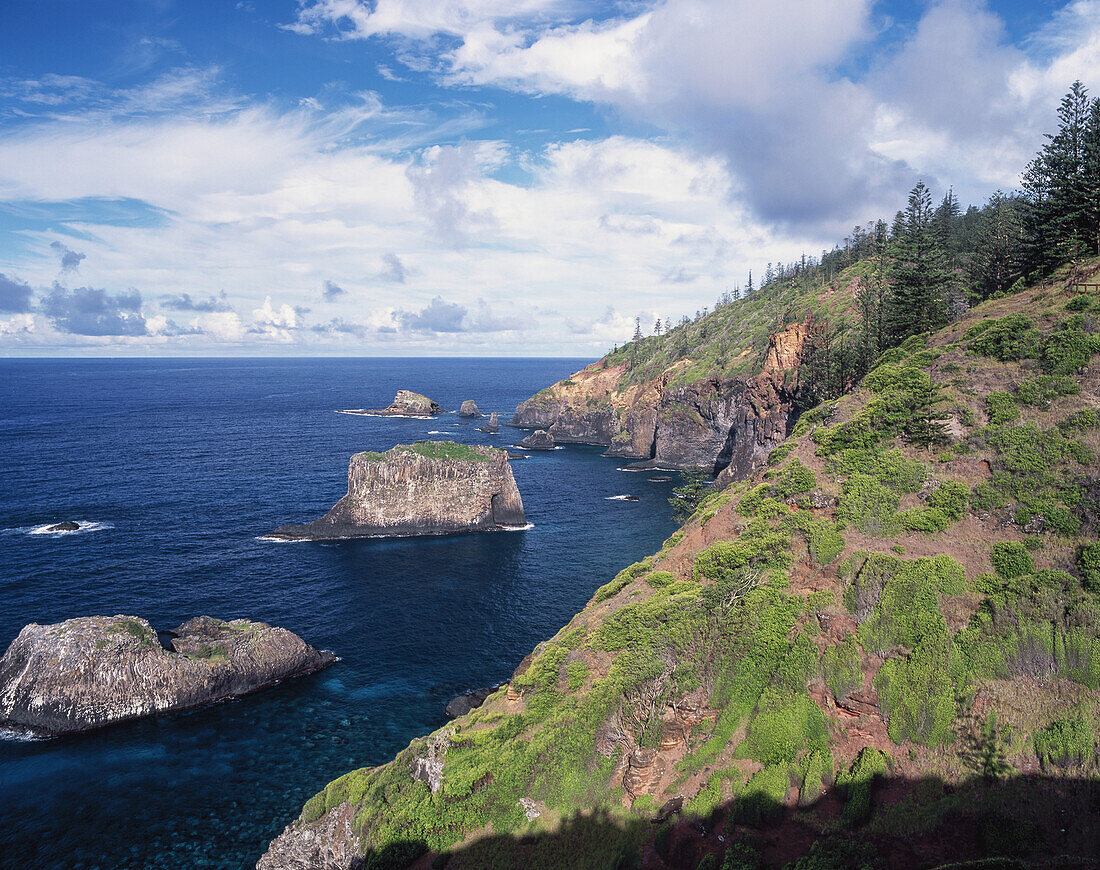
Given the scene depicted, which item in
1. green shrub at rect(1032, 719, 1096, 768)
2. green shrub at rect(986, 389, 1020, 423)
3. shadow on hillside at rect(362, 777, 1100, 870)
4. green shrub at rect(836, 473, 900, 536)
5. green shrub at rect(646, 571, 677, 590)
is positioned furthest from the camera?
green shrub at rect(646, 571, 677, 590)

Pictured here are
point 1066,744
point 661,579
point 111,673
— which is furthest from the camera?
point 111,673

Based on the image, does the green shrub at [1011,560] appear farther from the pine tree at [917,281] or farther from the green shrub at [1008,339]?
the pine tree at [917,281]

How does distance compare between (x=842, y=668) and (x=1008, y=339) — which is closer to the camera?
(x=842, y=668)

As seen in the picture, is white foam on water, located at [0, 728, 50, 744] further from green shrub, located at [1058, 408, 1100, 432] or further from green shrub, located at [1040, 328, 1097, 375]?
green shrub, located at [1040, 328, 1097, 375]

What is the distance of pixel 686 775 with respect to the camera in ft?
95.5

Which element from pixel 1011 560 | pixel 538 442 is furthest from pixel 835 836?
pixel 538 442

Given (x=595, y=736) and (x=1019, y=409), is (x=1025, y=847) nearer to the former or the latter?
(x=595, y=736)

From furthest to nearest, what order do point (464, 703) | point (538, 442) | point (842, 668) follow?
point (538, 442) < point (464, 703) < point (842, 668)

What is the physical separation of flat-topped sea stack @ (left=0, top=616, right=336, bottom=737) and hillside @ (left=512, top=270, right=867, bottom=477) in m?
83.4

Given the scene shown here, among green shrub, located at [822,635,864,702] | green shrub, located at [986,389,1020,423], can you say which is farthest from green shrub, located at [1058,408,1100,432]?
green shrub, located at [822,635,864,702]

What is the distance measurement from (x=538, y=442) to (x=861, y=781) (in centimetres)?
14842

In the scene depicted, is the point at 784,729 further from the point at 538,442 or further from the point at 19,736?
the point at 538,442

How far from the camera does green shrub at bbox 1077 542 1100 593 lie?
2786 centimetres

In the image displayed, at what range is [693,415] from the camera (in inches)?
5925
